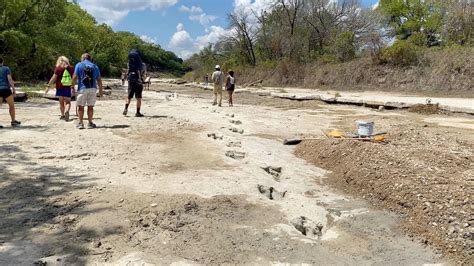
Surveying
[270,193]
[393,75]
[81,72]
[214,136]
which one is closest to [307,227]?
[270,193]

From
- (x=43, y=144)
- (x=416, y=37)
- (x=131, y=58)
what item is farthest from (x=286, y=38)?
(x=43, y=144)

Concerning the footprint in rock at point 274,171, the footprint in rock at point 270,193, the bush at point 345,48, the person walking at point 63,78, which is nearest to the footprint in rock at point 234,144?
the footprint in rock at point 274,171

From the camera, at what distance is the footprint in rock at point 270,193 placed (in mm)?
6000

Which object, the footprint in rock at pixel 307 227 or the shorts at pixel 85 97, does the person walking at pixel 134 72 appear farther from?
the footprint in rock at pixel 307 227

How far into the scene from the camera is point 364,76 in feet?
115

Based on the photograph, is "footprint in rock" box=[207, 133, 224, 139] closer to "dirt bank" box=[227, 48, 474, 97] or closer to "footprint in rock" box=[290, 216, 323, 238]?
"footprint in rock" box=[290, 216, 323, 238]

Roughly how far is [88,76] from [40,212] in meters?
5.43

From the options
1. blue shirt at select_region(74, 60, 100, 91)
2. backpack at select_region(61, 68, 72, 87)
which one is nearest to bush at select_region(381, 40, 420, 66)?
backpack at select_region(61, 68, 72, 87)

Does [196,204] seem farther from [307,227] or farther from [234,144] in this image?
[234,144]

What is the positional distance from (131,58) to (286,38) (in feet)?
126

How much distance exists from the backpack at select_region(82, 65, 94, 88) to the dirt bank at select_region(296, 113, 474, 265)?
4.79 meters

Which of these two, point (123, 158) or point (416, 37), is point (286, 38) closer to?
point (416, 37)

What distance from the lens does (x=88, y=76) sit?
9.83 metres

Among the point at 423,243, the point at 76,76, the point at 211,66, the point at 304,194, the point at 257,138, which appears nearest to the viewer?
the point at 423,243
